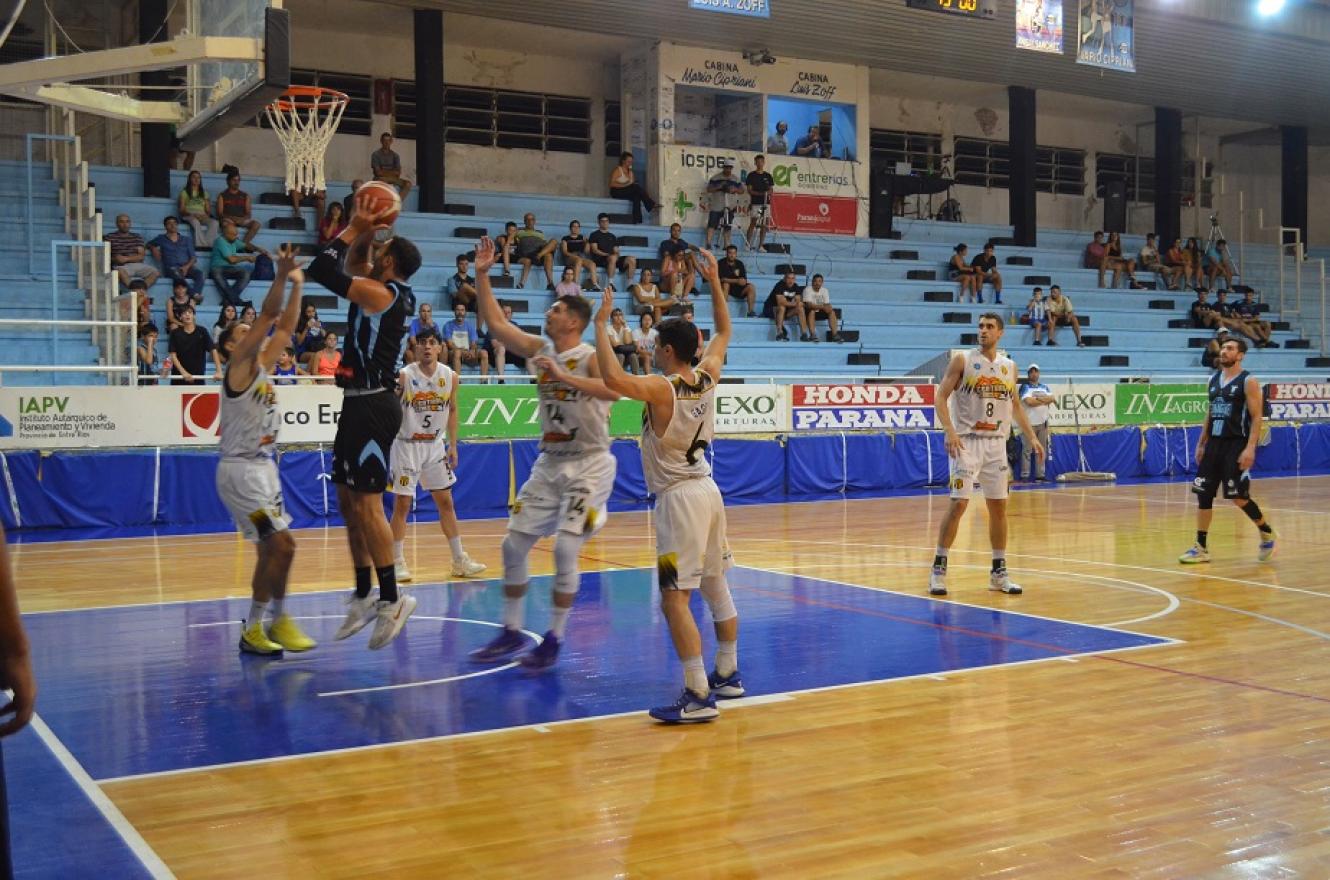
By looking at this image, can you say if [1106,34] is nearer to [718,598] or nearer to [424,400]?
[424,400]

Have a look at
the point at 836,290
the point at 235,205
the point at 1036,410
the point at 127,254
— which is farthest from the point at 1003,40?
the point at 127,254

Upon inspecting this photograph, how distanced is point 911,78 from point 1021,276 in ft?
17.8

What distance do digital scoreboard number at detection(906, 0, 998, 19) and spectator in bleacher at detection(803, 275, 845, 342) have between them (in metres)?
5.87

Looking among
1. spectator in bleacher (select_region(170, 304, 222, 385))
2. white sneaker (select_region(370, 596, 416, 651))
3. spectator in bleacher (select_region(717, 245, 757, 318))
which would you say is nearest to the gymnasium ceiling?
spectator in bleacher (select_region(717, 245, 757, 318))

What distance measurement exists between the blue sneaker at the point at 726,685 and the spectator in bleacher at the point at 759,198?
1963 centimetres

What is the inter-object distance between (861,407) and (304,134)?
9.16 meters

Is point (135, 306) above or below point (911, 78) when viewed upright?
below

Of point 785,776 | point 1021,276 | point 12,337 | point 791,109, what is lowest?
point 785,776

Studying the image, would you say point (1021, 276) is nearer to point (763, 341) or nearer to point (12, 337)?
point (763, 341)

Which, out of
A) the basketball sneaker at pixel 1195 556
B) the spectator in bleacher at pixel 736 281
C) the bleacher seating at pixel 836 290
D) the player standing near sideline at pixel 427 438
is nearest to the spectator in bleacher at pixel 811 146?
the bleacher seating at pixel 836 290

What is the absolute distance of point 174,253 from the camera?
1798cm

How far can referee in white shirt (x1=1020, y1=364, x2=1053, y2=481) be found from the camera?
66.1ft

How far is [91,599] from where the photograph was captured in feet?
31.4

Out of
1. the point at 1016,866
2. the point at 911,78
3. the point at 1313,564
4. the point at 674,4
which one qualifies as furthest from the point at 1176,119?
the point at 1016,866
